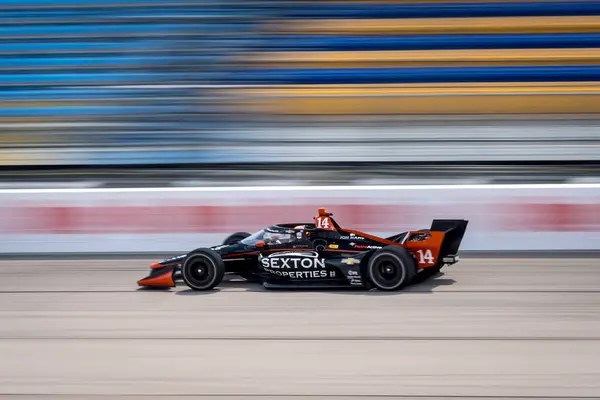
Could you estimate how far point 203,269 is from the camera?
28.6 ft

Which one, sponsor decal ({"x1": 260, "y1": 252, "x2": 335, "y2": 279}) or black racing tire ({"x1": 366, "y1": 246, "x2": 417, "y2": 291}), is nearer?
black racing tire ({"x1": 366, "y1": 246, "x2": 417, "y2": 291})

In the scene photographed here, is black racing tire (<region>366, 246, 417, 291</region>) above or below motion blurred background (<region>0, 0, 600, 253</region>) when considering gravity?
below

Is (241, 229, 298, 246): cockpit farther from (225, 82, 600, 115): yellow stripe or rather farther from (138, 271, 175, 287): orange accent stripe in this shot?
(225, 82, 600, 115): yellow stripe

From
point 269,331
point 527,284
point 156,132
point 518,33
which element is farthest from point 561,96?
point 269,331

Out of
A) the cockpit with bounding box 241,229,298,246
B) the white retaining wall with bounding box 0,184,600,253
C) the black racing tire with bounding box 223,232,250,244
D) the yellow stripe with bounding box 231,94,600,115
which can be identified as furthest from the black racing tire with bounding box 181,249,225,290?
the yellow stripe with bounding box 231,94,600,115

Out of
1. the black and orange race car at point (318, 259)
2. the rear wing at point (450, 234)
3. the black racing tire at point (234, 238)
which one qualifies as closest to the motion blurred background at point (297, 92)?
the black racing tire at point (234, 238)

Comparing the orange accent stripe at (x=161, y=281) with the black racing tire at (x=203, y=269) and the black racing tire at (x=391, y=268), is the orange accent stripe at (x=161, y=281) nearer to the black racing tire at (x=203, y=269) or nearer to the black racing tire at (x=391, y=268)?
the black racing tire at (x=203, y=269)

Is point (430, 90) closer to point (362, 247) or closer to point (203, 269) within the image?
point (362, 247)

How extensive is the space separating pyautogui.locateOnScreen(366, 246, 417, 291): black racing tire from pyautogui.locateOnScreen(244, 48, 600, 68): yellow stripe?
10.9 metres

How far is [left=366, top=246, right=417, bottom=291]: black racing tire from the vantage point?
8166mm

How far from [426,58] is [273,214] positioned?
8.18m

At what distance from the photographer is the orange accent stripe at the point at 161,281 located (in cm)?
886

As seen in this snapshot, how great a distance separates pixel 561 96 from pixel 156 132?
883cm

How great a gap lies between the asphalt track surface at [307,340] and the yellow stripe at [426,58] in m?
9.65
